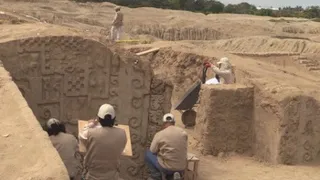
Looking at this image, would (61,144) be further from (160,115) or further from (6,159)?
(160,115)

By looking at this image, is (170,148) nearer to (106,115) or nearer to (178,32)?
(106,115)

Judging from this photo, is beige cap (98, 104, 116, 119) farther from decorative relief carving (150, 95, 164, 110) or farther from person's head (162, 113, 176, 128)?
decorative relief carving (150, 95, 164, 110)

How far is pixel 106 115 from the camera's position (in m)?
6.14

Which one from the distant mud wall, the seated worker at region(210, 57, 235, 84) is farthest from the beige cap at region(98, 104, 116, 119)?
the distant mud wall

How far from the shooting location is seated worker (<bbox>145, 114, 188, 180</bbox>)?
24.2ft

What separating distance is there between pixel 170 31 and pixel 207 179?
22367mm

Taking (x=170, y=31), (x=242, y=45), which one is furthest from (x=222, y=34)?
(x=242, y=45)

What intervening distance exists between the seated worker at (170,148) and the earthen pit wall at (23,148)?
225 centimetres

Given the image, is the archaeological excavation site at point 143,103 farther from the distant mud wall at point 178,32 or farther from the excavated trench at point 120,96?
the distant mud wall at point 178,32

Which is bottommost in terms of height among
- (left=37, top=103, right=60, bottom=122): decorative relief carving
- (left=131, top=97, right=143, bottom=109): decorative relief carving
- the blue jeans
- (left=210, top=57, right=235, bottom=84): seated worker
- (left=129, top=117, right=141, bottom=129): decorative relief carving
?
the blue jeans

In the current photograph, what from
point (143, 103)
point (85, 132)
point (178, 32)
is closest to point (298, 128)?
point (143, 103)

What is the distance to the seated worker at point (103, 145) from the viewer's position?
20.2 ft

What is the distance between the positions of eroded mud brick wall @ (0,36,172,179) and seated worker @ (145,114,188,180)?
4.74 ft

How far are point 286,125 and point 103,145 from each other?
4.68 meters
